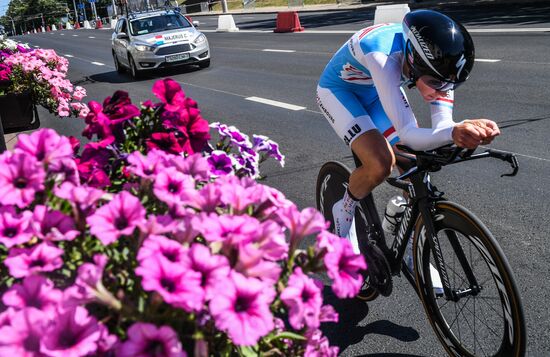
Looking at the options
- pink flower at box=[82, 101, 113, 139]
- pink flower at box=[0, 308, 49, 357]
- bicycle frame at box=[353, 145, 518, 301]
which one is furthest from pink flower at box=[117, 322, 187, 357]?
bicycle frame at box=[353, 145, 518, 301]

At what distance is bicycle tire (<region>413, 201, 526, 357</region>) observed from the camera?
2740mm

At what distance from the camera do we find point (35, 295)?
1.36m

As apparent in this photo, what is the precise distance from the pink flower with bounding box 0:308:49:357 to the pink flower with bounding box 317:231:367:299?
25.6 inches

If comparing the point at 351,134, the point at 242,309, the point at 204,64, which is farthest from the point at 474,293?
the point at 204,64

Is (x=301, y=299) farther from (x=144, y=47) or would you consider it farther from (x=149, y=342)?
(x=144, y=47)

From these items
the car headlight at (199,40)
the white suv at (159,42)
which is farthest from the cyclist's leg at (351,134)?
the car headlight at (199,40)

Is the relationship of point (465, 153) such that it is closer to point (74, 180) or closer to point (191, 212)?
point (191, 212)

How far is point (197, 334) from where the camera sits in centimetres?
132

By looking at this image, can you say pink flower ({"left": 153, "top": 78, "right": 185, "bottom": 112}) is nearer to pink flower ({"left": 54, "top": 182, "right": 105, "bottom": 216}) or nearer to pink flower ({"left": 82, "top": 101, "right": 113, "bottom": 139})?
pink flower ({"left": 82, "top": 101, "right": 113, "bottom": 139})

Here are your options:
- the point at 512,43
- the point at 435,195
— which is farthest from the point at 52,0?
the point at 435,195

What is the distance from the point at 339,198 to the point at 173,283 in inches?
122

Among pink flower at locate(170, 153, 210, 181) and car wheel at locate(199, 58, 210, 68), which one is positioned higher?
pink flower at locate(170, 153, 210, 181)

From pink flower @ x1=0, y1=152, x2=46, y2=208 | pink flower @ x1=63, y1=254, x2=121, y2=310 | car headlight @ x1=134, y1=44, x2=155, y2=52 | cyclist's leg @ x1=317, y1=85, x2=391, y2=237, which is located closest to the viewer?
pink flower @ x1=63, y1=254, x2=121, y2=310

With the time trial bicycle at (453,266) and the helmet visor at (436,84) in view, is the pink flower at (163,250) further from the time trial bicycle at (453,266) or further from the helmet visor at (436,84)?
the helmet visor at (436,84)
